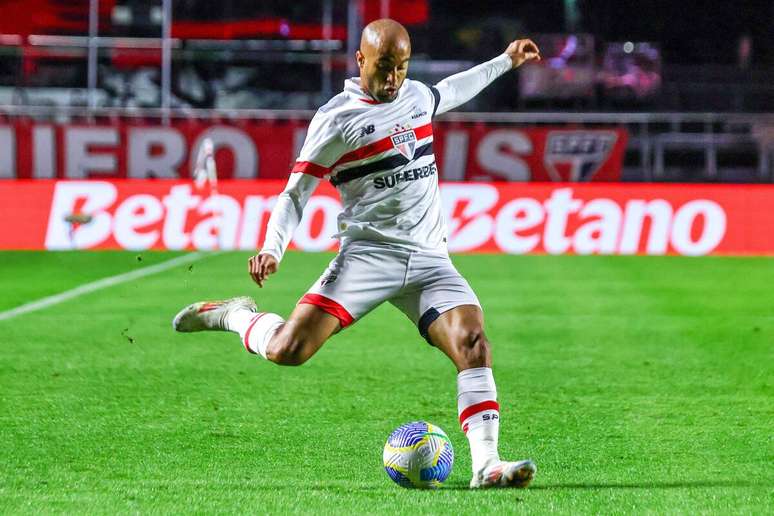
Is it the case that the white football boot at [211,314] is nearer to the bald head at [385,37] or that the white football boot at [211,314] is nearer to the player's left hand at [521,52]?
the bald head at [385,37]

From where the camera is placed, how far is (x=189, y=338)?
1098 cm

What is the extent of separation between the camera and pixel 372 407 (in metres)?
7.82

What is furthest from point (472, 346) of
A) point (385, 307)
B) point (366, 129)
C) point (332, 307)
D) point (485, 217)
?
point (485, 217)

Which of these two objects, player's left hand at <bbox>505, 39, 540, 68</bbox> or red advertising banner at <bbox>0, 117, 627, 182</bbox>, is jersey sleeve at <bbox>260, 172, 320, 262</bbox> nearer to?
player's left hand at <bbox>505, 39, 540, 68</bbox>

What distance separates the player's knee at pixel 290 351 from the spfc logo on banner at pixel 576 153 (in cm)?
1707

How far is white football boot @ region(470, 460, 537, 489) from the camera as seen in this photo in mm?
5496

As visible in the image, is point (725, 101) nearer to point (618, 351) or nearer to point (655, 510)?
point (618, 351)

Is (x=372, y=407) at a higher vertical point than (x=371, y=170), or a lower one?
lower

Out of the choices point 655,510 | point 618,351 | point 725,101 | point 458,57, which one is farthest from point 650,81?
point 655,510

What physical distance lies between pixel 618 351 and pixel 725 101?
802 inches

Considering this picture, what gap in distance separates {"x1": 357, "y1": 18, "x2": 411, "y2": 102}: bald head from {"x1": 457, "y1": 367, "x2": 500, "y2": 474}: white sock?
1305mm

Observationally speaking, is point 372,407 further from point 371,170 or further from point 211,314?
point 371,170

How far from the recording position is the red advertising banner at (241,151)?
23.0 m

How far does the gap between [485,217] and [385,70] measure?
13705 millimetres
